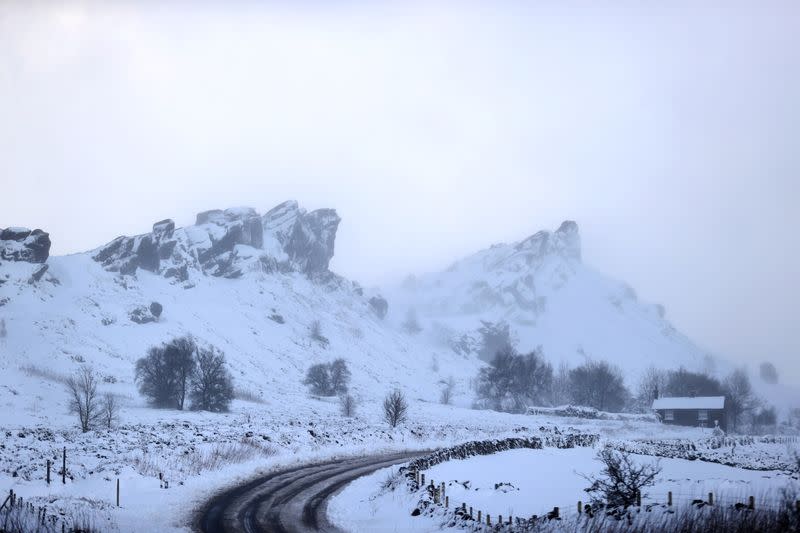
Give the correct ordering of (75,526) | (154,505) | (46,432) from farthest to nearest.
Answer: (46,432) < (154,505) < (75,526)

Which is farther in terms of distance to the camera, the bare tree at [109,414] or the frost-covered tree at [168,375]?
the frost-covered tree at [168,375]

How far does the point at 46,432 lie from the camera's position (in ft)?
155

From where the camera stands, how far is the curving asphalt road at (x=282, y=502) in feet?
72.2

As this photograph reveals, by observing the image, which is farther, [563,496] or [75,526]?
[563,496]

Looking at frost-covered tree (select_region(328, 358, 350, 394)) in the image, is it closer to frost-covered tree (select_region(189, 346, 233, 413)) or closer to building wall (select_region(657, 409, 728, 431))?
frost-covered tree (select_region(189, 346, 233, 413))

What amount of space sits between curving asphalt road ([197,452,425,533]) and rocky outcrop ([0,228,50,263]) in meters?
134

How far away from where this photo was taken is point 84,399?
255ft

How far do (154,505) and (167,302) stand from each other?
490 feet

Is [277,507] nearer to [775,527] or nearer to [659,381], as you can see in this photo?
[775,527]

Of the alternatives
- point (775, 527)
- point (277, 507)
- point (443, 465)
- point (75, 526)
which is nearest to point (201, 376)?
point (443, 465)

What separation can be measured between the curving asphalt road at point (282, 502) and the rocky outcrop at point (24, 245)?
134 meters

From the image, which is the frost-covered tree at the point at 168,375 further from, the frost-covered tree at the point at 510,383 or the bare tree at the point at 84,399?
the frost-covered tree at the point at 510,383

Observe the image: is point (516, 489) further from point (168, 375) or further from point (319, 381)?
point (319, 381)

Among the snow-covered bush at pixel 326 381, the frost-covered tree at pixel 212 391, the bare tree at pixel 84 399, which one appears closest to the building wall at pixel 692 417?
the snow-covered bush at pixel 326 381
